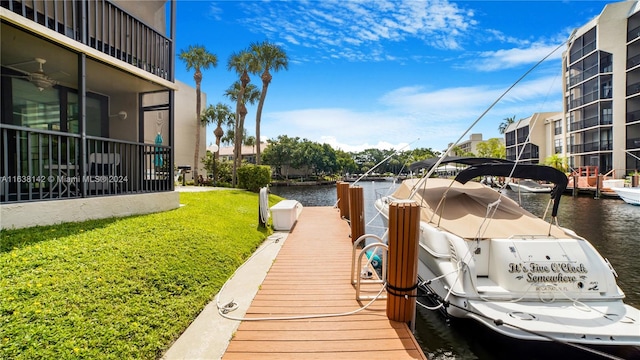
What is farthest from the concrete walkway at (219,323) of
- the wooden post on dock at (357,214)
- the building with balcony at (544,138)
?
the building with balcony at (544,138)

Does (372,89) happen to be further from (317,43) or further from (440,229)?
(440,229)

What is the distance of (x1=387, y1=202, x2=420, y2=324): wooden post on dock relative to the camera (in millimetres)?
3414

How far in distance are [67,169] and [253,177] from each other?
13.6 meters

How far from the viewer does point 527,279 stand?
415 cm

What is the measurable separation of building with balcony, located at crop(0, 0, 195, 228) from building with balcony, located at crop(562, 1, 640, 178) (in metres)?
36.9

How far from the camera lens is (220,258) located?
5586 millimetres

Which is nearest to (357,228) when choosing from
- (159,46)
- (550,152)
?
(159,46)

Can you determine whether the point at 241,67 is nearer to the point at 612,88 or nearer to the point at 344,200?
the point at 344,200

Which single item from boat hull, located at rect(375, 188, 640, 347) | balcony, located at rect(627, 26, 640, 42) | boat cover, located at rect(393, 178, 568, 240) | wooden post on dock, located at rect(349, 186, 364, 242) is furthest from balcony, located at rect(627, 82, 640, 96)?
wooden post on dock, located at rect(349, 186, 364, 242)

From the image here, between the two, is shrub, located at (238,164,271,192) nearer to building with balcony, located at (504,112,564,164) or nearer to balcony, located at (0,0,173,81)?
balcony, located at (0,0,173,81)

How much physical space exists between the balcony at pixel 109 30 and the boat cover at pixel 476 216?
697cm

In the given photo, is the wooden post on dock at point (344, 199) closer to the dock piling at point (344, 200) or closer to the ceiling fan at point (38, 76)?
the dock piling at point (344, 200)

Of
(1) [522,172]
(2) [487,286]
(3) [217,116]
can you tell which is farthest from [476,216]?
(3) [217,116]

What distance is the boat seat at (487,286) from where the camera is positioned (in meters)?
4.20
